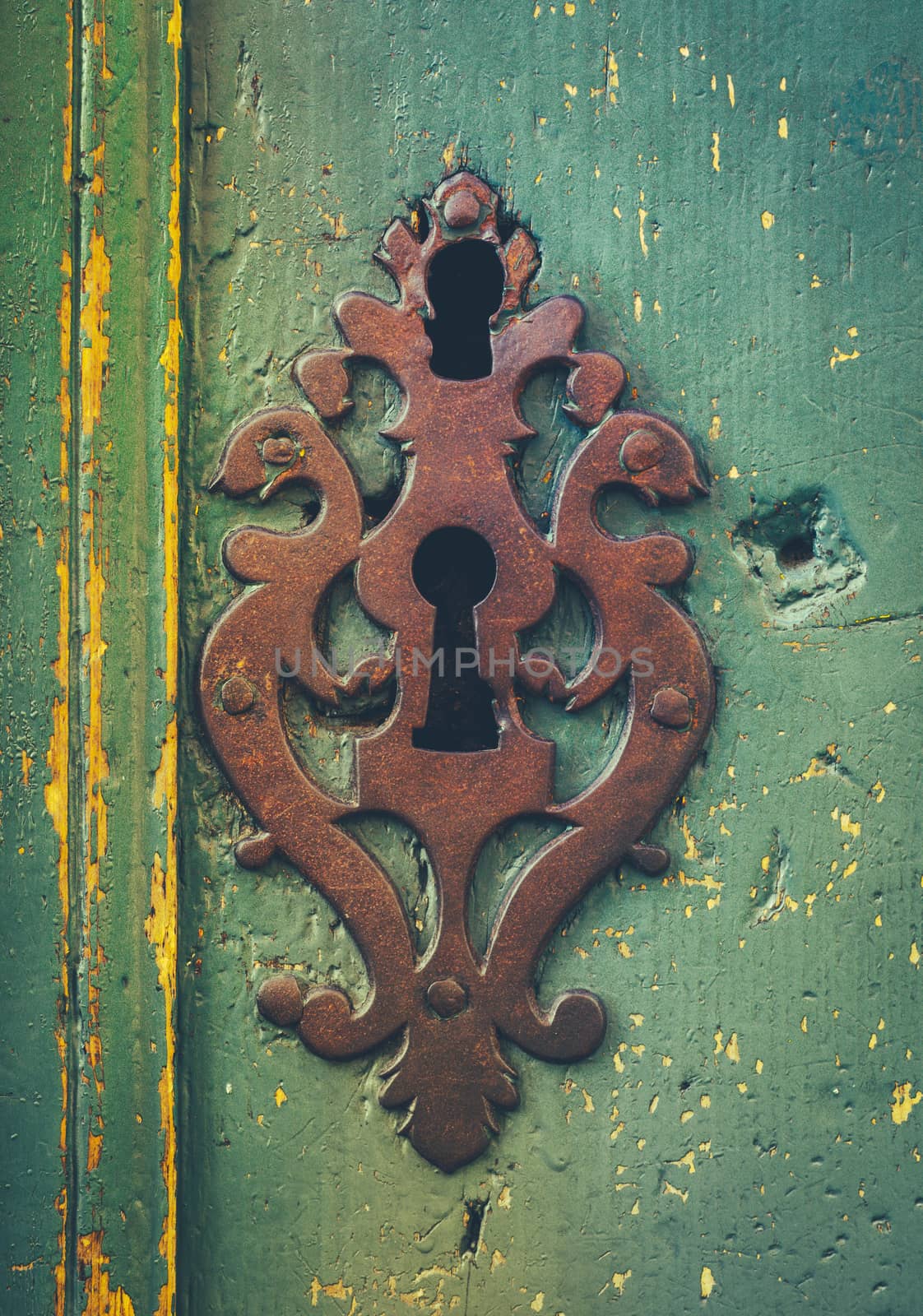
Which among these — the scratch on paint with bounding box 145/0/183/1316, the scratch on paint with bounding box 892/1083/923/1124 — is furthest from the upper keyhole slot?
the scratch on paint with bounding box 892/1083/923/1124

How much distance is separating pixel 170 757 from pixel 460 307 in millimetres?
296

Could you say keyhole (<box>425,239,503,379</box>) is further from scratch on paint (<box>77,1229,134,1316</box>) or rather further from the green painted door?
scratch on paint (<box>77,1229,134,1316</box>)

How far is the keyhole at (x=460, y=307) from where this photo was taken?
0.59 metres

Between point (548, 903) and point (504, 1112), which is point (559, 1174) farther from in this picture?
point (548, 903)

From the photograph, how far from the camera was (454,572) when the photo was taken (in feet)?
1.91

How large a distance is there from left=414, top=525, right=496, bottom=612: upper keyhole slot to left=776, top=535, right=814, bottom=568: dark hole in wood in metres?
0.17

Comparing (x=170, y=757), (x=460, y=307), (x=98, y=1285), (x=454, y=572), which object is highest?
(x=460, y=307)

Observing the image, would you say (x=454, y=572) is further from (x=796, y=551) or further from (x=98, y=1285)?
(x=98, y=1285)

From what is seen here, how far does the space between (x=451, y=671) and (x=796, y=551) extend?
0.21 metres

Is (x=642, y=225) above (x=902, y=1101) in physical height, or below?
above

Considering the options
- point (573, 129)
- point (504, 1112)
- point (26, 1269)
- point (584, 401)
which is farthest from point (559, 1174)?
point (573, 129)

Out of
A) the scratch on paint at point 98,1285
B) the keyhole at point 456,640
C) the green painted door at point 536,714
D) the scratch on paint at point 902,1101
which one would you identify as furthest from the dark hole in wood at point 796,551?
the scratch on paint at point 98,1285

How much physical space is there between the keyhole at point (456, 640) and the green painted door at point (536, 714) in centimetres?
4

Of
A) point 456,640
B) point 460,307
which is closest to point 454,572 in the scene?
point 456,640
